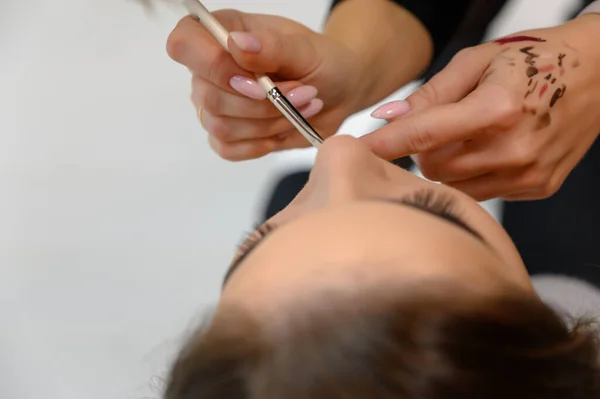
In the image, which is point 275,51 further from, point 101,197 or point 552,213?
point 101,197

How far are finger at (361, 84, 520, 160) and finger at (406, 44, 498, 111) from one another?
0.03 meters

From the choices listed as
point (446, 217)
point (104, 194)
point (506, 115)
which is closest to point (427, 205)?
point (446, 217)

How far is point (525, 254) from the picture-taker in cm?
60

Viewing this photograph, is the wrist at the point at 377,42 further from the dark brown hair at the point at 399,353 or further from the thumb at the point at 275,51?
the dark brown hair at the point at 399,353

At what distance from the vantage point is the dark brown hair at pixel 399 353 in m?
0.25

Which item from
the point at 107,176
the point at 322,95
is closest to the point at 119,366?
the point at 107,176

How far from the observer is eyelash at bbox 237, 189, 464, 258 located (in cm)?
30

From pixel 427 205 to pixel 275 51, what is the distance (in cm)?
19

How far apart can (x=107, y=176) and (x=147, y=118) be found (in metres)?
0.10

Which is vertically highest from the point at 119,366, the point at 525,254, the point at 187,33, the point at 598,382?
the point at 187,33

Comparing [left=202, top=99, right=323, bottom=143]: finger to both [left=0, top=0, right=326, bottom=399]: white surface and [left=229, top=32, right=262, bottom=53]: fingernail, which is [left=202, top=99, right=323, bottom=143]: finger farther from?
[left=0, top=0, right=326, bottom=399]: white surface

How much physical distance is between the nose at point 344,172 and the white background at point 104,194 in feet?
1.45

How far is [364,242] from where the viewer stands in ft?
0.90

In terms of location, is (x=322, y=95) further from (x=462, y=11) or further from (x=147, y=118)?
(x=147, y=118)
